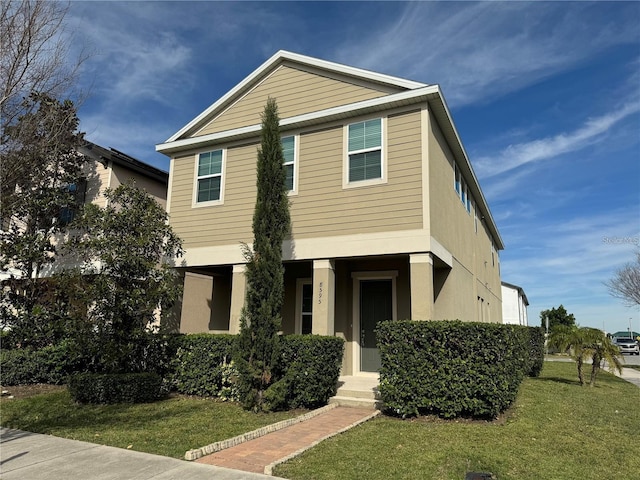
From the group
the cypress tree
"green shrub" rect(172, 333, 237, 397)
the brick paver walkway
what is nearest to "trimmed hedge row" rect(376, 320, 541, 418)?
the brick paver walkway

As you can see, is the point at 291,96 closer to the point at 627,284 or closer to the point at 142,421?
the point at 142,421

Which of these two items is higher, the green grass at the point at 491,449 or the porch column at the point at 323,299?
the porch column at the point at 323,299

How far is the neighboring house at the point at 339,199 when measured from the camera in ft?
30.5

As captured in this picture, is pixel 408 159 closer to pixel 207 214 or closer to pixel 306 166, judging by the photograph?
pixel 306 166

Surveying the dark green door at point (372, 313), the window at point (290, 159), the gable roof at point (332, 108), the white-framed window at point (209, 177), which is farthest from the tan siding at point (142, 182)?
the dark green door at point (372, 313)

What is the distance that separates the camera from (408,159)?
933 cm

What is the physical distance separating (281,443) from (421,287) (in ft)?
13.5

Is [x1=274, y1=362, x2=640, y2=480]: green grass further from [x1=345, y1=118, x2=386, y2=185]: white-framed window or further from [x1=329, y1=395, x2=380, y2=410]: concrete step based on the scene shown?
[x1=345, y1=118, x2=386, y2=185]: white-framed window

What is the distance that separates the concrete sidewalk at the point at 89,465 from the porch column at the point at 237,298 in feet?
15.4

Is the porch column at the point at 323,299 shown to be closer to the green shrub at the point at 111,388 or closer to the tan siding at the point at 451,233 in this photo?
the tan siding at the point at 451,233

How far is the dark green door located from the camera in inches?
432

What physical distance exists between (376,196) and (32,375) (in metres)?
9.47

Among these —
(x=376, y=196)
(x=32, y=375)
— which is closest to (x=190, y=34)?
(x=376, y=196)

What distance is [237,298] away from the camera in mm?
10523
